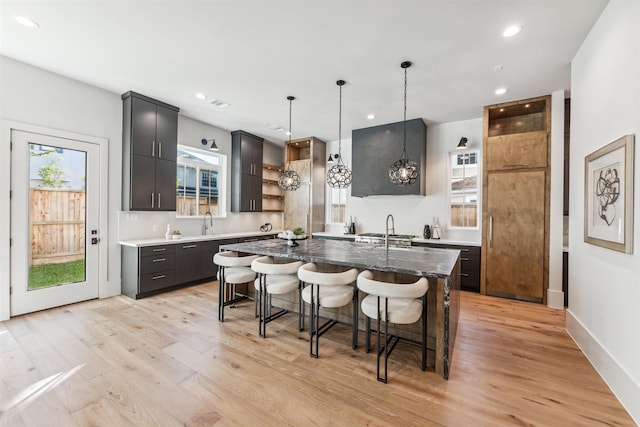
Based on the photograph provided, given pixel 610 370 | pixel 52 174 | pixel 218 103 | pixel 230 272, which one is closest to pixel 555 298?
pixel 610 370

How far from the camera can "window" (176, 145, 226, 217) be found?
523 cm

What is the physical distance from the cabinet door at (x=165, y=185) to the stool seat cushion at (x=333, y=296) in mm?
3229

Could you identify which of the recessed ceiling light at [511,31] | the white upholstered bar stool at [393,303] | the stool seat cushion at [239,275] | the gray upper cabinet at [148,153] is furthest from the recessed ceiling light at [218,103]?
the recessed ceiling light at [511,31]

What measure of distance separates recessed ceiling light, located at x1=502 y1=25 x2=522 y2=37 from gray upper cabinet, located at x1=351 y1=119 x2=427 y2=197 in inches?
94.2

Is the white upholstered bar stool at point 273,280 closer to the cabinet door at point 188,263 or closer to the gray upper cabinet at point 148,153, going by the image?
the cabinet door at point 188,263

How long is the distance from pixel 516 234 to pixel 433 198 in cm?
160

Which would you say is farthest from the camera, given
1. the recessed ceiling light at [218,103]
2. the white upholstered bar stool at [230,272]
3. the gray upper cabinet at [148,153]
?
the recessed ceiling light at [218,103]

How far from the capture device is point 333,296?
2.49m

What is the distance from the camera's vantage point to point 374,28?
260 cm

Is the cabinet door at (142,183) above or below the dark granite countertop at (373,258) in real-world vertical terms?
above

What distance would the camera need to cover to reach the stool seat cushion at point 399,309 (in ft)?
7.04

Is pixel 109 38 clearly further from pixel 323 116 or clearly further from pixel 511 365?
pixel 511 365

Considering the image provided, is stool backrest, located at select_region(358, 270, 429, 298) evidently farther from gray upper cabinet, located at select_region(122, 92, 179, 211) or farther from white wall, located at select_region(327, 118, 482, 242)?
gray upper cabinet, located at select_region(122, 92, 179, 211)

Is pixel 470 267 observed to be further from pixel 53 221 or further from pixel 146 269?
pixel 53 221
